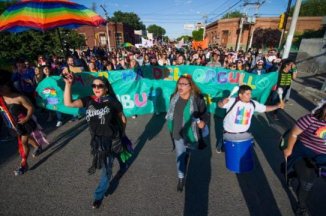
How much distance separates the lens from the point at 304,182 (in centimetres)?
243

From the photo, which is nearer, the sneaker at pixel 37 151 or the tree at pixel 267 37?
the sneaker at pixel 37 151

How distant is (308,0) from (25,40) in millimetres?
65048

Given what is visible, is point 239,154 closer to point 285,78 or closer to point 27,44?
point 285,78

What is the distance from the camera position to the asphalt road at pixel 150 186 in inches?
110

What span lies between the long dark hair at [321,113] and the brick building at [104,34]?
1589 inches

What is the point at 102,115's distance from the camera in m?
2.50

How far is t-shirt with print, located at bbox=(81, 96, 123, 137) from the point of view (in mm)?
2508

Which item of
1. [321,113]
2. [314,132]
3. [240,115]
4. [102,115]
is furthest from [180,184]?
[321,113]

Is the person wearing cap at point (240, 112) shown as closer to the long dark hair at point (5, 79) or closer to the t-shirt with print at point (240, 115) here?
the t-shirt with print at point (240, 115)

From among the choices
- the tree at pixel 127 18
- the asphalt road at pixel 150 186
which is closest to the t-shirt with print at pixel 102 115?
the asphalt road at pixel 150 186

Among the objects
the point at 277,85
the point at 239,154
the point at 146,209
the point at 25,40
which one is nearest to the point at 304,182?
the point at 239,154

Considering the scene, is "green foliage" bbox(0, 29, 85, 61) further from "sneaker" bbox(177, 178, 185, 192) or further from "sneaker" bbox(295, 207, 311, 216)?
"sneaker" bbox(295, 207, 311, 216)

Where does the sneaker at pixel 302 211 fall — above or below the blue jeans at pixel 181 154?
below

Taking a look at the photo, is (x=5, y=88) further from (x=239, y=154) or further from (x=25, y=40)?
Result: (x=25, y=40)
